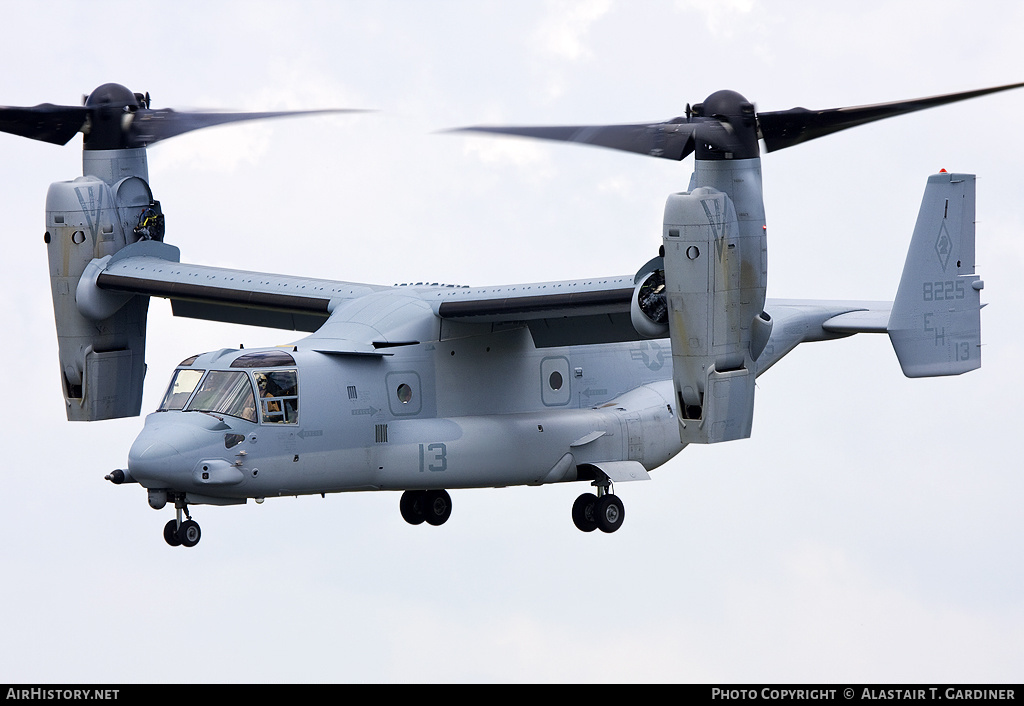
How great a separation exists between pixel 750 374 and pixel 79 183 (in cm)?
977

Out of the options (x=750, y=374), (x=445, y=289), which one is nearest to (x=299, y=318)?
(x=445, y=289)

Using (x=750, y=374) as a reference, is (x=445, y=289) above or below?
above

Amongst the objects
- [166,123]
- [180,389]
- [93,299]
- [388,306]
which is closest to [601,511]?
[388,306]

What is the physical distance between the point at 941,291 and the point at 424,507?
7701mm

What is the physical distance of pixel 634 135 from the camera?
19.0 m

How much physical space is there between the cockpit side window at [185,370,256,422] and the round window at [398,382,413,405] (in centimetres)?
200

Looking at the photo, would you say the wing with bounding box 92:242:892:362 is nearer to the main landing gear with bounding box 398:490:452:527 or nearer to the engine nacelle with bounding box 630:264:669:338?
the engine nacelle with bounding box 630:264:669:338

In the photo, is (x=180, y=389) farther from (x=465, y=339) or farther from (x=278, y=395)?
(x=465, y=339)

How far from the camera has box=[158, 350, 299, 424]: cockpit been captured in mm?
19922

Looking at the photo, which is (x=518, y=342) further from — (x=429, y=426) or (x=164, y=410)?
(x=164, y=410)

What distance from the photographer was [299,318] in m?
Result: 24.0

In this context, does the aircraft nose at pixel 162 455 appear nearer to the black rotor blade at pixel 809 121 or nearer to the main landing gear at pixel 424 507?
the main landing gear at pixel 424 507

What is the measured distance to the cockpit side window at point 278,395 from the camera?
20000 mm

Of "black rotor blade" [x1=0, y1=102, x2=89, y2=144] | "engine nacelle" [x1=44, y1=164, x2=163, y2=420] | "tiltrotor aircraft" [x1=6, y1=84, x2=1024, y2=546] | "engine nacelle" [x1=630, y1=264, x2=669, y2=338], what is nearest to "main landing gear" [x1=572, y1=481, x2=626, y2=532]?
"tiltrotor aircraft" [x1=6, y1=84, x2=1024, y2=546]
